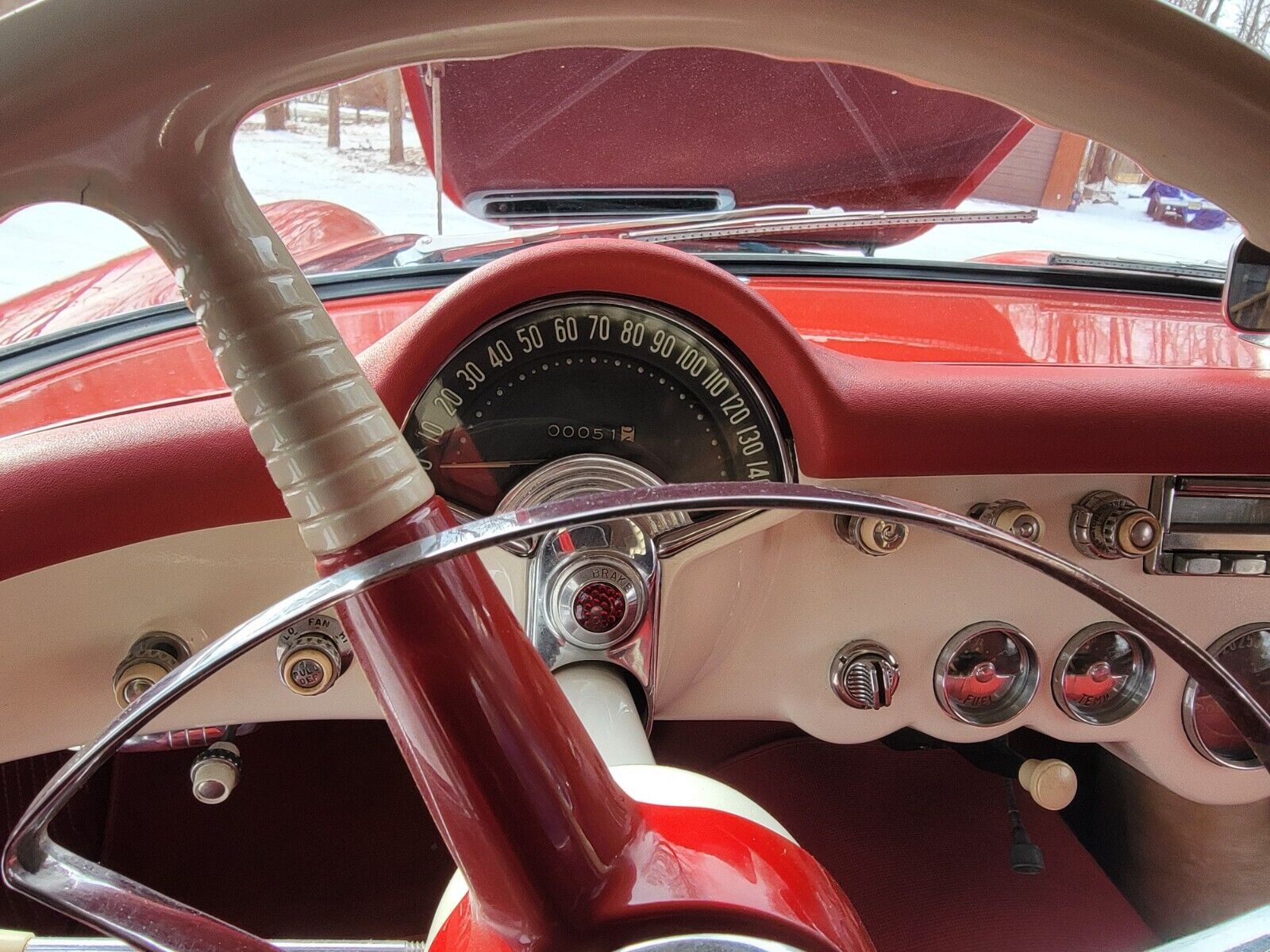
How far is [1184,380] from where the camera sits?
100 cm

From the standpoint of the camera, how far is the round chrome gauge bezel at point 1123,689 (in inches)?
45.0

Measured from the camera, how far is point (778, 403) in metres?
0.96

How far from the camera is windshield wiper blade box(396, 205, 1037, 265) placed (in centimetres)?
129

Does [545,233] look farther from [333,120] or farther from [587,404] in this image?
[587,404]

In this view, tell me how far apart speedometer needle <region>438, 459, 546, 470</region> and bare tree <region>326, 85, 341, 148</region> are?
1.45 feet

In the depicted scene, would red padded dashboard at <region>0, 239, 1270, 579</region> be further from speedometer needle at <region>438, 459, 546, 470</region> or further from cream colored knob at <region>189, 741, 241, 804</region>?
cream colored knob at <region>189, 741, 241, 804</region>

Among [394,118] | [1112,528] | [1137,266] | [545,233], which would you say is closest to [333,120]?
[394,118]

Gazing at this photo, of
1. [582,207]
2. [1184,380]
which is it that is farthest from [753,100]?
[1184,380]

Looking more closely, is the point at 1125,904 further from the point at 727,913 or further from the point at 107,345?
the point at 107,345

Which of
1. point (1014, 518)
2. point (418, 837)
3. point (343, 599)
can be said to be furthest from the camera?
point (418, 837)

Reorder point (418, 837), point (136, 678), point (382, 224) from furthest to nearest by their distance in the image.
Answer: point (418, 837), point (382, 224), point (136, 678)

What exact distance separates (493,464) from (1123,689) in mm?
849

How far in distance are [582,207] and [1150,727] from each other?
104cm

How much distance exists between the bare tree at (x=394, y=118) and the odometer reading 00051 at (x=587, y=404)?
0.50 m
